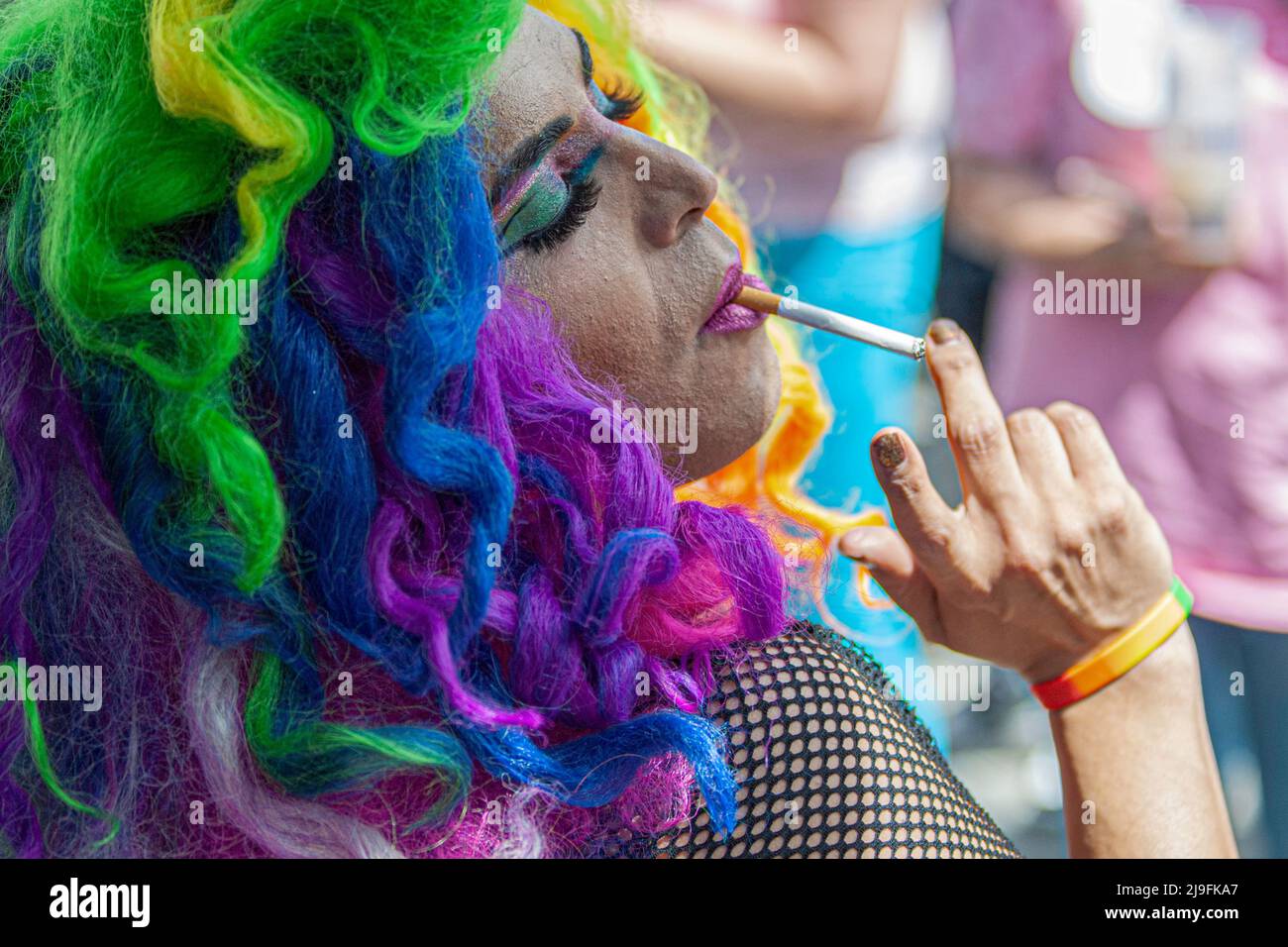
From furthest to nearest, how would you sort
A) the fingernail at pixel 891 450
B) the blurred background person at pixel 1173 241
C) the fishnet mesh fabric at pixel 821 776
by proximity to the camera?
the blurred background person at pixel 1173 241 → the fingernail at pixel 891 450 → the fishnet mesh fabric at pixel 821 776

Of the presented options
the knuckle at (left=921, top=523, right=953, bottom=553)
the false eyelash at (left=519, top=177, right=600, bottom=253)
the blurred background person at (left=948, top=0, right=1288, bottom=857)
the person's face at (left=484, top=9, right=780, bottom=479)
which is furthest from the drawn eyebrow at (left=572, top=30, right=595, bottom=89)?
the blurred background person at (left=948, top=0, right=1288, bottom=857)

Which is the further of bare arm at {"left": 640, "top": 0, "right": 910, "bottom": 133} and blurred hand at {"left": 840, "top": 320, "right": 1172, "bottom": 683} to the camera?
bare arm at {"left": 640, "top": 0, "right": 910, "bottom": 133}

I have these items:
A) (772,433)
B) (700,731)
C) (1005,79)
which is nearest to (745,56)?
(1005,79)

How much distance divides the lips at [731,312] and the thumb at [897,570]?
22 centimetres

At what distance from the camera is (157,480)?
0.90 meters

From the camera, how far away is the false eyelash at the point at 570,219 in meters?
1.04

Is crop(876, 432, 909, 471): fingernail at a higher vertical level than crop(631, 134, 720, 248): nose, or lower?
lower

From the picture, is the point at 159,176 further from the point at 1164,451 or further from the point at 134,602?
the point at 1164,451

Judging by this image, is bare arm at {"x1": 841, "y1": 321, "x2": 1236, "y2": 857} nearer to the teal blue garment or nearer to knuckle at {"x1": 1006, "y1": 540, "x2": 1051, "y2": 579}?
knuckle at {"x1": 1006, "y1": 540, "x2": 1051, "y2": 579}

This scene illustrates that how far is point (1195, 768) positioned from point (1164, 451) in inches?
34.7

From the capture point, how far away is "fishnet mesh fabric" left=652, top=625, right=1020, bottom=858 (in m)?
0.98

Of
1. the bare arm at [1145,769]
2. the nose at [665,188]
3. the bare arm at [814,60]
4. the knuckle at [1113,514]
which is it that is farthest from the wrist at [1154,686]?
the bare arm at [814,60]

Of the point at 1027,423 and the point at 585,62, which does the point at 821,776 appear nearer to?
the point at 1027,423

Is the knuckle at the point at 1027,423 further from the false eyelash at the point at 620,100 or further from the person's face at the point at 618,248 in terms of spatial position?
the false eyelash at the point at 620,100
